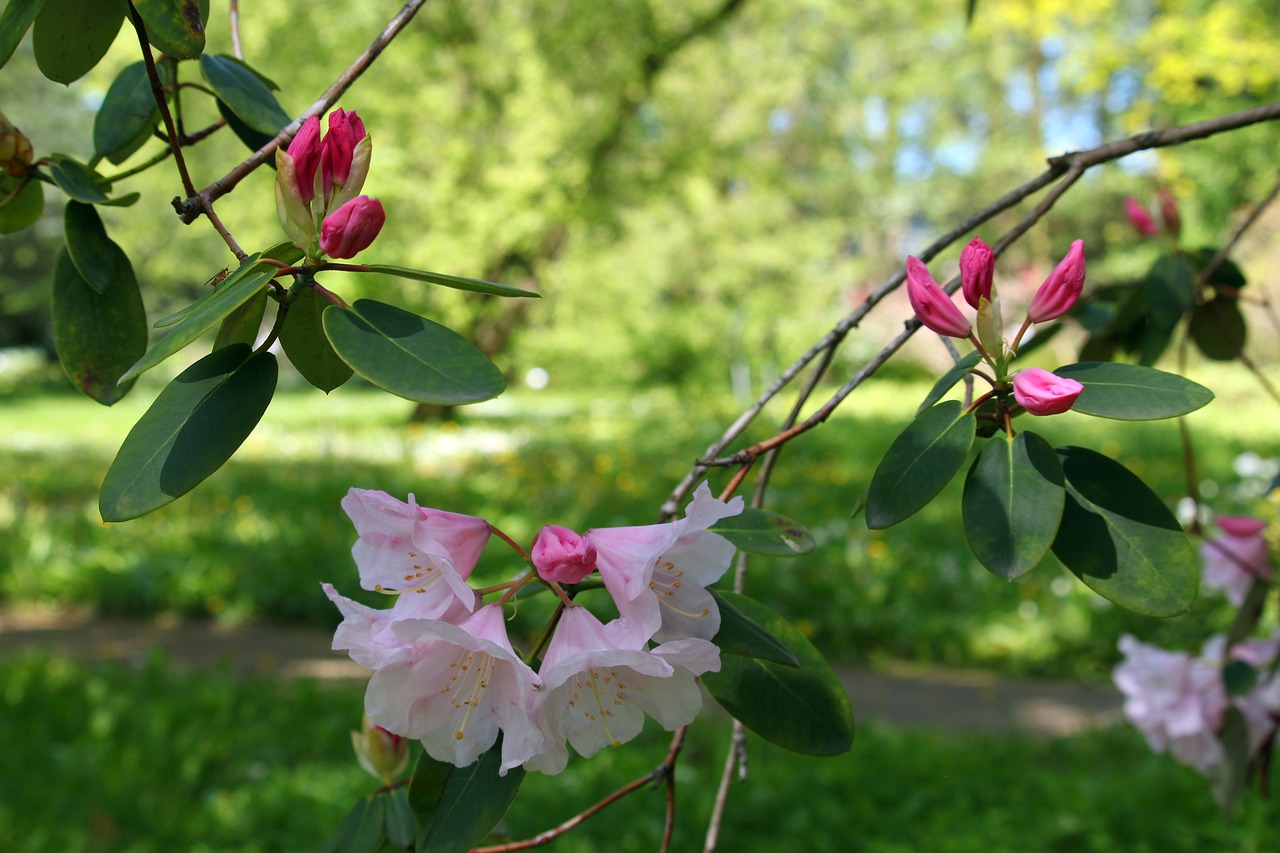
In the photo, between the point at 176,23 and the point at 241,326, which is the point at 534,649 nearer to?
the point at 241,326

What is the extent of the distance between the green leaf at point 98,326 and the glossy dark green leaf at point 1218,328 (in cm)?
133

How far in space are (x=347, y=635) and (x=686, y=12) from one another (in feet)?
32.7

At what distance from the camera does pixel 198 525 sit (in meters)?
5.79

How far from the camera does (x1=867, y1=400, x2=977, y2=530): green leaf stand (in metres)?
0.61

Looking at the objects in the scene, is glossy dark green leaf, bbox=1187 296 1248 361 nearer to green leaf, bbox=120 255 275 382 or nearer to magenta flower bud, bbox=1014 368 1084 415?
magenta flower bud, bbox=1014 368 1084 415

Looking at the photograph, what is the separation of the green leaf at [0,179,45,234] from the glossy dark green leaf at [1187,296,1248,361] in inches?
54.9

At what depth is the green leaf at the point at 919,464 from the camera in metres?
0.61

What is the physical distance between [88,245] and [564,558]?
48 cm

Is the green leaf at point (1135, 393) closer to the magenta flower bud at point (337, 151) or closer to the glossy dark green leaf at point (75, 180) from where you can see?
the magenta flower bud at point (337, 151)

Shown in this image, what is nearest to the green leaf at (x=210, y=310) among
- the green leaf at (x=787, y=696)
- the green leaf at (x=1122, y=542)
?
the green leaf at (x=787, y=696)

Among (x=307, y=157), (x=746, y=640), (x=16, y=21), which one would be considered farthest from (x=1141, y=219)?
(x=16, y=21)

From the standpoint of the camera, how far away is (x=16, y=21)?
A: 643 mm

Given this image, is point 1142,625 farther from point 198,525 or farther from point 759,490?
point 198,525

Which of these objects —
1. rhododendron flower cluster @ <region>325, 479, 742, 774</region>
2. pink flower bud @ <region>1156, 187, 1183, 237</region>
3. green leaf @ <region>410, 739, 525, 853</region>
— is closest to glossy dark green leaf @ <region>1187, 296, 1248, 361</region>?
pink flower bud @ <region>1156, 187, 1183, 237</region>
